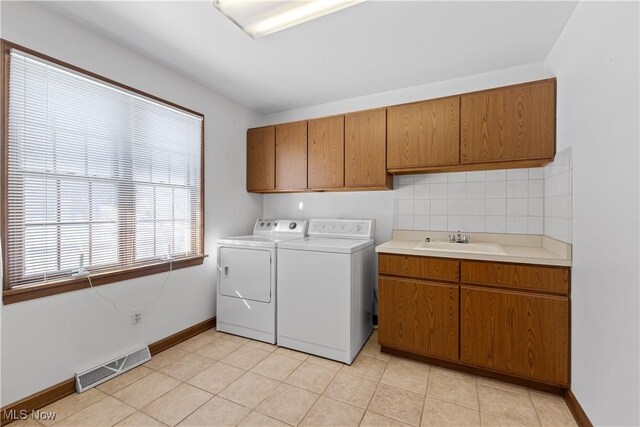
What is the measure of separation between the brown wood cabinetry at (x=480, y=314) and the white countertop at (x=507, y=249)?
1.7 inches

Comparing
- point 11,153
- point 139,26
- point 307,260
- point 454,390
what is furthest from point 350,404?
point 139,26

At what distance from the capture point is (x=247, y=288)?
2.56 m

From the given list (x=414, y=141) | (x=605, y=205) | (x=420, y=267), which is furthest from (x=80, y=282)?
(x=605, y=205)

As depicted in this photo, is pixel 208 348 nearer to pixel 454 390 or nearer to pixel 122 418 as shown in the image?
pixel 122 418

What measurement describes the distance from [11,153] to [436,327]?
2.88 meters

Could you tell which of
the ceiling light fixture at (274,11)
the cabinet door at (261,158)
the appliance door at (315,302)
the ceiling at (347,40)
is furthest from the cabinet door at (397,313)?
the ceiling light fixture at (274,11)

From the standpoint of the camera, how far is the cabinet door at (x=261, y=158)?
303 cm

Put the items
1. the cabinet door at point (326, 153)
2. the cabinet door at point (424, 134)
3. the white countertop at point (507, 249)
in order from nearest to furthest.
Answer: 1. the white countertop at point (507, 249)
2. the cabinet door at point (424, 134)
3. the cabinet door at point (326, 153)

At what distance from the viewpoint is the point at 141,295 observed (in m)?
2.16

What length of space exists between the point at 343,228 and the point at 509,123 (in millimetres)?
1634

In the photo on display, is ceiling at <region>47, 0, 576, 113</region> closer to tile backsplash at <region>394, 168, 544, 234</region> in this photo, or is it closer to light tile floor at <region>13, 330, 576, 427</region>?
tile backsplash at <region>394, 168, 544, 234</region>

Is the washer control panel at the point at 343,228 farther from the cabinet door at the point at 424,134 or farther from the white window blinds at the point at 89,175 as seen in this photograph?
the white window blinds at the point at 89,175

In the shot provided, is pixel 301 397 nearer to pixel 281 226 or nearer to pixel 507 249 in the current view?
pixel 281 226

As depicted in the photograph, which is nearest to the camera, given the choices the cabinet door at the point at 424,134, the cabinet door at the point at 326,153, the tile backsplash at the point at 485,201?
the tile backsplash at the point at 485,201
